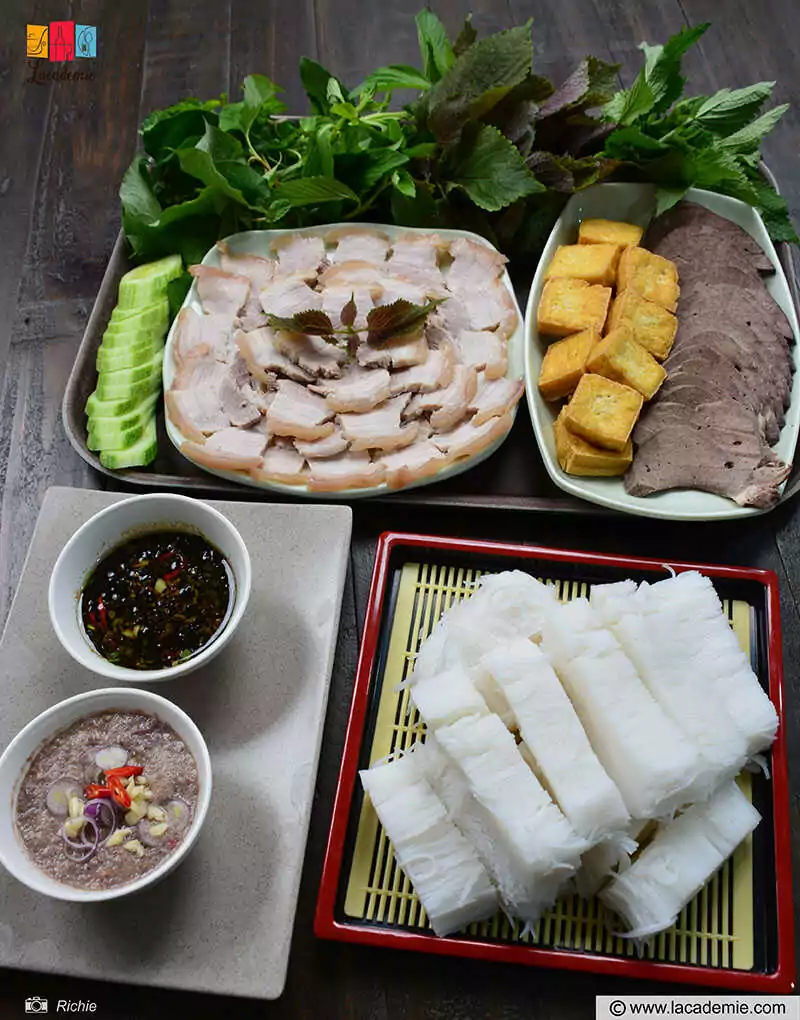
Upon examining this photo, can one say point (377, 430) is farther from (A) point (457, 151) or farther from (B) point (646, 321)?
(A) point (457, 151)

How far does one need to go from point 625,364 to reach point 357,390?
0.67m

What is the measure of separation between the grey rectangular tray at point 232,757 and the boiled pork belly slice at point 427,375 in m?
0.45

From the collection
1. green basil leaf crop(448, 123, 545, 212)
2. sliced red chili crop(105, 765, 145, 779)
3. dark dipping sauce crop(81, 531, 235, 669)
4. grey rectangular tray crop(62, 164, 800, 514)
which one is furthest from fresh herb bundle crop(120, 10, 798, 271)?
sliced red chili crop(105, 765, 145, 779)

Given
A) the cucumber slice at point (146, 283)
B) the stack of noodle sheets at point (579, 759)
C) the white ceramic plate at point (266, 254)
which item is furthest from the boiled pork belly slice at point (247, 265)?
the stack of noodle sheets at point (579, 759)

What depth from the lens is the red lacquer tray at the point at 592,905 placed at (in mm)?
1628

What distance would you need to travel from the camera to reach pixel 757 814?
1.69 m

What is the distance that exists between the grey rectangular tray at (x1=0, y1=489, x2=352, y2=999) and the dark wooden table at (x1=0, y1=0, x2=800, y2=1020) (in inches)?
3.2

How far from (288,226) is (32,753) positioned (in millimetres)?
Answer: 1716

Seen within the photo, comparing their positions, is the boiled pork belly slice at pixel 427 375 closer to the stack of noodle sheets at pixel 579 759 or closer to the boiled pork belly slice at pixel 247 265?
the boiled pork belly slice at pixel 247 265

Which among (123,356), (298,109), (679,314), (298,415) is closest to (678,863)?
(298,415)

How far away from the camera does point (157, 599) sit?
5.93 ft

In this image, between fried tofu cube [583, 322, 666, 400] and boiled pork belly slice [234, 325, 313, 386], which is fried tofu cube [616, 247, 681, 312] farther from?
boiled pork belly slice [234, 325, 313, 386]

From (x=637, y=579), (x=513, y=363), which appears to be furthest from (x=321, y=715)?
(x=513, y=363)

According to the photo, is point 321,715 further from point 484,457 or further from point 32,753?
point 484,457
